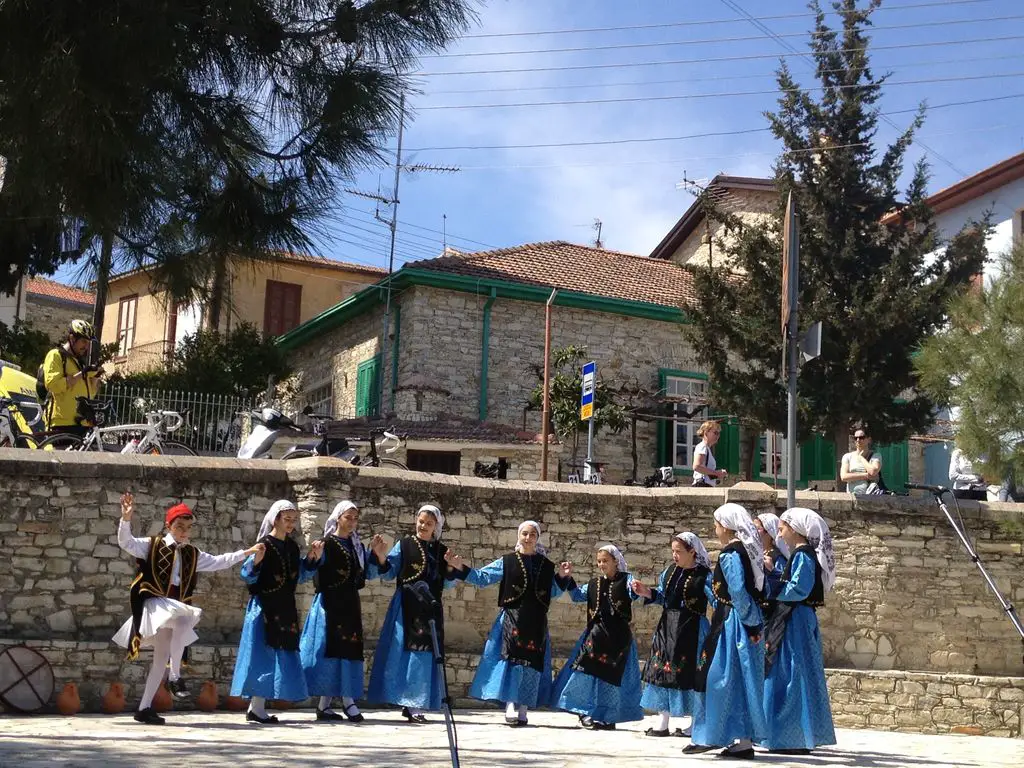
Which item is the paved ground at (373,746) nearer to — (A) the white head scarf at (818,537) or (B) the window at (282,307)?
(A) the white head scarf at (818,537)

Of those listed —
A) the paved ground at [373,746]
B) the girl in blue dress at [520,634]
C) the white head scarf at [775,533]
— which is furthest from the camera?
the girl in blue dress at [520,634]

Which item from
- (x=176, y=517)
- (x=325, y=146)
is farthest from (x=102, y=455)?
(x=325, y=146)

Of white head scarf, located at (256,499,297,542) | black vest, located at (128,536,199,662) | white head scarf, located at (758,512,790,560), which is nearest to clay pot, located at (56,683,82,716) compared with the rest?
black vest, located at (128,536,199,662)

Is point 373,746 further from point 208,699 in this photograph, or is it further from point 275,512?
point 208,699

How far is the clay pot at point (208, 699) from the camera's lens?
10.8m

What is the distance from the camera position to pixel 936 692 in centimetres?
1341

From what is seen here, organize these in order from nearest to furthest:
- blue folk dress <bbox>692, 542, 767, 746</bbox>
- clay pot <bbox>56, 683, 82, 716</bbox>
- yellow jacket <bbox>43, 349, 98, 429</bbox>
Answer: blue folk dress <bbox>692, 542, 767, 746</bbox>, clay pot <bbox>56, 683, 82, 716</bbox>, yellow jacket <bbox>43, 349, 98, 429</bbox>

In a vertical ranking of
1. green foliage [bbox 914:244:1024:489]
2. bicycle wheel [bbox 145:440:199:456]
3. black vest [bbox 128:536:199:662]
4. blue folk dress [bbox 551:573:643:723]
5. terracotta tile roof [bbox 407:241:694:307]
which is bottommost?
blue folk dress [bbox 551:573:643:723]

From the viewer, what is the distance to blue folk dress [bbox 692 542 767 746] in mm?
8469

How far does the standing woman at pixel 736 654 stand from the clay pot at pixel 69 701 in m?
4.70

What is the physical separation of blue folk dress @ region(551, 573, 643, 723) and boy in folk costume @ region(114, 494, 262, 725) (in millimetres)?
2727

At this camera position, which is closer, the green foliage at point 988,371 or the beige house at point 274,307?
the green foliage at point 988,371

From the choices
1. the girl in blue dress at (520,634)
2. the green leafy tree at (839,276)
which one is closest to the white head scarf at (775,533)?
the girl in blue dress at (520,634)

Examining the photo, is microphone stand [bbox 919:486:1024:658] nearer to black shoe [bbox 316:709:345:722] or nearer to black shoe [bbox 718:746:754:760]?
black shoe [bbox 718:746:754:760]
